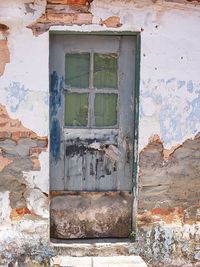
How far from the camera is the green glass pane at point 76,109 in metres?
5.25

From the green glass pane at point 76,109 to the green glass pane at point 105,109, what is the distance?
10cm

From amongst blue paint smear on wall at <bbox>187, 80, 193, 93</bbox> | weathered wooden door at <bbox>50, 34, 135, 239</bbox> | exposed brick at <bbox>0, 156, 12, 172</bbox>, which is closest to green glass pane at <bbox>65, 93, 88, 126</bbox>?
weathered wooden door at <bbox>50, 34, 135, 239</bbox>

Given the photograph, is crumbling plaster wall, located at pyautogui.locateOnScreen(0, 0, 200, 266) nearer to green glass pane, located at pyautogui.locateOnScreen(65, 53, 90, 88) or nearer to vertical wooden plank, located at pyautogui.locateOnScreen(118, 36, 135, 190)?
vertical wooden plank, located at pyautogui.locateOnScreen(118, 36, 135, 190)

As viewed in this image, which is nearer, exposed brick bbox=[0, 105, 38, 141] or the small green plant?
exposed brick bbox=[0, 105, 38, 141]

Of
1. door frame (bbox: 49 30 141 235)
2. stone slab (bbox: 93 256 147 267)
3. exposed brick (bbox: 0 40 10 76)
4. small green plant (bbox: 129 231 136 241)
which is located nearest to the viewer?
stone slab (bbox: 93 256 147 267)

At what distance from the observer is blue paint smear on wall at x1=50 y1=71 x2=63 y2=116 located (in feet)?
17.0

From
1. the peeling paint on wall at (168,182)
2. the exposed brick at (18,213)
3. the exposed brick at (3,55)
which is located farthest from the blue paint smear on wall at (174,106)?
the exposed brick at (18,213)

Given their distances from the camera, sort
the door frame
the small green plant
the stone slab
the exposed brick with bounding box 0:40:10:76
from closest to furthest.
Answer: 1. the stone slab
2. the exposed brick with bounding box 0:40:10:76
3. the door frame
4. the small green plant

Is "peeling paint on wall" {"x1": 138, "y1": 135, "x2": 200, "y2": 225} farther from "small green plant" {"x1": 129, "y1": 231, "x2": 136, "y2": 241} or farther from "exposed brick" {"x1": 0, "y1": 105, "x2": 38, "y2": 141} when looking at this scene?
"exposed brick" {"x1": 0, "y1": 105, "x2": 38, "y2": 141}

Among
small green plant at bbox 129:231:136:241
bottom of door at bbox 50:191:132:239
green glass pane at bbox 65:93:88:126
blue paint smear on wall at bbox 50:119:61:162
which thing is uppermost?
green glass pane at bbox 65:93:88:126

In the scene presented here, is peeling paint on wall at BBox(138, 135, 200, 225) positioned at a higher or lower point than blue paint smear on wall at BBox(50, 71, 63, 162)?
lower

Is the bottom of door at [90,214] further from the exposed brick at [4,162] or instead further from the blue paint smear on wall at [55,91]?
the blue paint smear on wall at [55,91]

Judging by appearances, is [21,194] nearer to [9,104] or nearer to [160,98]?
[9,104]

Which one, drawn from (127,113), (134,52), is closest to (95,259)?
(127,113)
